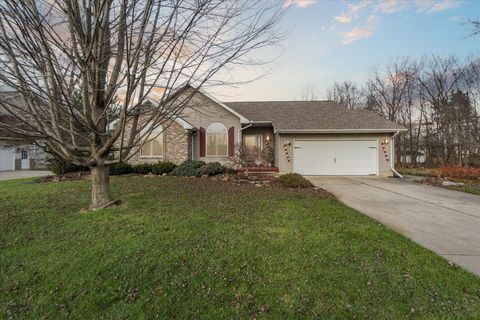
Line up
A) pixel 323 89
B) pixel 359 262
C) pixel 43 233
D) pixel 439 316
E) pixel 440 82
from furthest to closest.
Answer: pixel 323 89, pixel 440 82, pixel 43 233, pixel 359 262, pixel 439 316

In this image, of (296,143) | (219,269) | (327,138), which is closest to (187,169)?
(296,143)

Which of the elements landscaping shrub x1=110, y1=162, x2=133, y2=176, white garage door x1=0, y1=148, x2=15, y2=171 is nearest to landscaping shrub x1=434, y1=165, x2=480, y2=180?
landscaping shrub x1=110, y1=162, x2=133, y2=176

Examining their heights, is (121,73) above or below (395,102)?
below

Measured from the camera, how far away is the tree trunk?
566 cm

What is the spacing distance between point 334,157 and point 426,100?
20255 mm

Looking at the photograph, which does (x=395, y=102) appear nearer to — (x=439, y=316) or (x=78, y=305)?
(x=439, y=316)

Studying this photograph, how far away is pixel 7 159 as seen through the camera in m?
22.2

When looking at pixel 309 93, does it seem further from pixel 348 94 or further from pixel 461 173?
pixel 461 173

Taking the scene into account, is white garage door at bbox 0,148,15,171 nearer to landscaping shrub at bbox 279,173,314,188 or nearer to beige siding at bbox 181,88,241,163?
beige siding at bbox 181,88,241,163

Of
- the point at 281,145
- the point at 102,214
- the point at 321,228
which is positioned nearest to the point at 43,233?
the point at 102,214

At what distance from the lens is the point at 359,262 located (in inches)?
133

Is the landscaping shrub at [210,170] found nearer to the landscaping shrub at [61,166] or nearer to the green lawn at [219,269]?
the green lawn at [219,269]

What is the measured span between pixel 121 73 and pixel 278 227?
4.53 metres

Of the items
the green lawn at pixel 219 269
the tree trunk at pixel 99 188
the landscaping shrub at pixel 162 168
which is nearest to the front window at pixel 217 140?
the landscaping shrub at pixel 162 168
